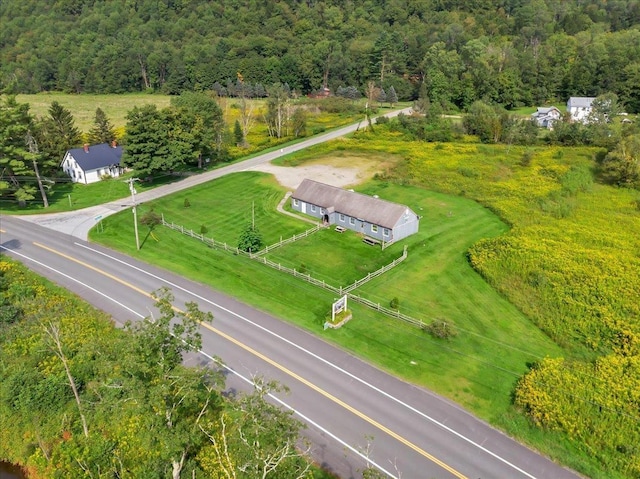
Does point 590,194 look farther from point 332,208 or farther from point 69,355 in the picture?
point 69,355

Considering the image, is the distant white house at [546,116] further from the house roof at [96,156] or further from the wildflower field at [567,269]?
the house roof at [96,156]

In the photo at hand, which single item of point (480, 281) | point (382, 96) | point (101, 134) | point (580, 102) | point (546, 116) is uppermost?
point (580, 102)

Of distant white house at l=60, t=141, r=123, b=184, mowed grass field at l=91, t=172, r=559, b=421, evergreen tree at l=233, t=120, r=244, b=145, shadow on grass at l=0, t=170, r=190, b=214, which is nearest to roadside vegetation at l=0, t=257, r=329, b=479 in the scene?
mowed grass field at l=91, t=172, r=559, b=421

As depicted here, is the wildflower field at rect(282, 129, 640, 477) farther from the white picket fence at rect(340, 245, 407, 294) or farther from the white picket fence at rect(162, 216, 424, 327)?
the white picket fence at rect(162, 216, 424, 327)

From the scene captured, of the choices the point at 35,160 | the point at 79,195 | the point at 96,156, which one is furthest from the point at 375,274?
the point at 96,156

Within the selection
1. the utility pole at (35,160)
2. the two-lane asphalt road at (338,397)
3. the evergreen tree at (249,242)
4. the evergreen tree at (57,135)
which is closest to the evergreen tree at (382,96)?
the evergreen tree at (57,135)

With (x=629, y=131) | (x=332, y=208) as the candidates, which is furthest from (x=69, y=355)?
(x=629, y=131)

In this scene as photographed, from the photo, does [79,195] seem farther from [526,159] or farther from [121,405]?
[526,159]
